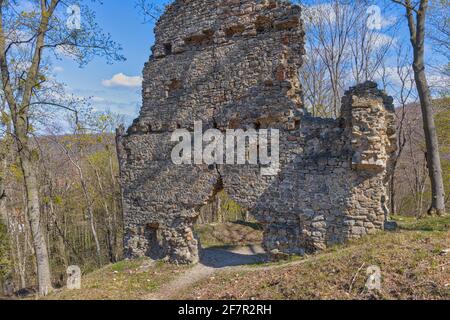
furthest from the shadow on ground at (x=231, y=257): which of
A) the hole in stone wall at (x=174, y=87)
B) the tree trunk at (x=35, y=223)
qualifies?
A: the hole in stone wall at (x=174, y=87)

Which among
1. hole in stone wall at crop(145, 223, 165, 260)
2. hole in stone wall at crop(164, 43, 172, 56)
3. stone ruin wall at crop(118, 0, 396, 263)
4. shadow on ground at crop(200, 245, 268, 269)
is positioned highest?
hole in stone wall at crop(164, 43, 172, 56)

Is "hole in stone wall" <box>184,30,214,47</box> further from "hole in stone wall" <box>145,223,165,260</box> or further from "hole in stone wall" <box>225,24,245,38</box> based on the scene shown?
"hole in stone wall" <box>145,223,165,260</box>

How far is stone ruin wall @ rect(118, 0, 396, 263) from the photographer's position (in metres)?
7.37

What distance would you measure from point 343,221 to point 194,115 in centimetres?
458

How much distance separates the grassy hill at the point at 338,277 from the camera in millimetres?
5016

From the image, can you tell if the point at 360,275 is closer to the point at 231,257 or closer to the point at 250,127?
the point at 250,127

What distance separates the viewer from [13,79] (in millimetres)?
11211

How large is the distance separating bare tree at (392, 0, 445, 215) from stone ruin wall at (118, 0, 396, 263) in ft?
8.55

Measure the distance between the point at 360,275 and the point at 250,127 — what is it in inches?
168

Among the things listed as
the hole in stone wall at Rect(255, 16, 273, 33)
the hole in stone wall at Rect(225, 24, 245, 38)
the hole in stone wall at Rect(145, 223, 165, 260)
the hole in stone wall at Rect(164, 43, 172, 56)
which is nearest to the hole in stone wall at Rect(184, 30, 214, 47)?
the hole in stone wall at Rect(225, 24, 245, 38)

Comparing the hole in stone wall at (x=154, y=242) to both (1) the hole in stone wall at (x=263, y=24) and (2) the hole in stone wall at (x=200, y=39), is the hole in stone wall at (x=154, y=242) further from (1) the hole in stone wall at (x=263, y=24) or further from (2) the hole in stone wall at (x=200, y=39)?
(1) the hole in stone wall at (x=263, y=24)

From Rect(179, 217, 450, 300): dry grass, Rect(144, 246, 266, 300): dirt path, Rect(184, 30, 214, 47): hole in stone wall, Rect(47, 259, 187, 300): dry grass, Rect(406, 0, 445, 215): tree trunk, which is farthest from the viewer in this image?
Rect(406, 0, 445, 215): tree trunk
